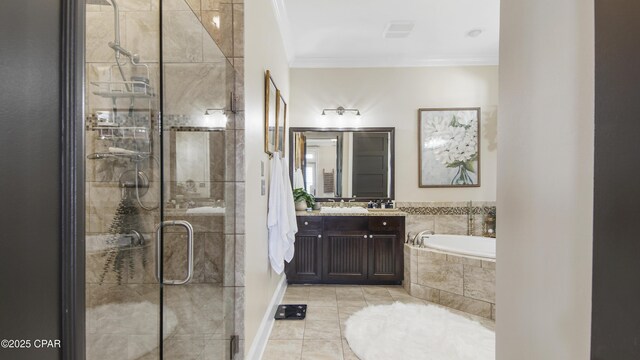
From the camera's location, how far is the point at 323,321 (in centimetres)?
268

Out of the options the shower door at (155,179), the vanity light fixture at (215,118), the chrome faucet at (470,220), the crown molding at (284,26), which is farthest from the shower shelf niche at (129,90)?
the chrome faucet at (470,220)

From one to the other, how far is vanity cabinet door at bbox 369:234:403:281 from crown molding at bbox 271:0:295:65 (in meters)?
2.64

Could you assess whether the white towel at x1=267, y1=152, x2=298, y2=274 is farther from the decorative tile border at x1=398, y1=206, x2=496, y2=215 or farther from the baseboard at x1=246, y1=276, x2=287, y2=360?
the decorative tile border at x1=398, y1=206, x2=496, y2=215

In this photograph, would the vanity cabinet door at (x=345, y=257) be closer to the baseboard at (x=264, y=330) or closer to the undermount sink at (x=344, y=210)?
the undermount sink at (x=344, y=210)

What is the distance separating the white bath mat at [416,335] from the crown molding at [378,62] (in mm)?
3202

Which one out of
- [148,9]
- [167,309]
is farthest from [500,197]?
[148,9]

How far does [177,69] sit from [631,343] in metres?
1.90

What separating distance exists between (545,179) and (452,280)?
2484 millimetres

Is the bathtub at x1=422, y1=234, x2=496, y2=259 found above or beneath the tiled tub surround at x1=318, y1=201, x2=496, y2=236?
beneath

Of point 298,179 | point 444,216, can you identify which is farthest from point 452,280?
point 298,179

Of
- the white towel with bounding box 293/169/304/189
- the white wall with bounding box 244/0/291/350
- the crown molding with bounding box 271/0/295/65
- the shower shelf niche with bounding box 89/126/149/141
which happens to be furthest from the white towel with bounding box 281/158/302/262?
the crown molding with bounding box 271/0/295/65

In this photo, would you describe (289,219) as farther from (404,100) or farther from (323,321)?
(404,100)

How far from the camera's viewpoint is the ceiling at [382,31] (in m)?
2.96

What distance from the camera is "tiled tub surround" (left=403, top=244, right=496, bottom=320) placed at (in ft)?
9.25
